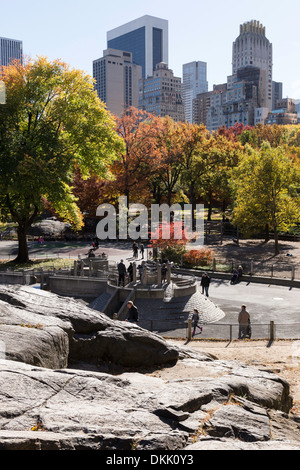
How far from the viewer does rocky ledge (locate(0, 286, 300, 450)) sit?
22.5 ft

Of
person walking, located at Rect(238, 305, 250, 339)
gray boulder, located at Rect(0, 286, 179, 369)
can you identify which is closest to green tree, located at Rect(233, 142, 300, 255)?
person walking, located at Rect(238, 305, 250, 339)

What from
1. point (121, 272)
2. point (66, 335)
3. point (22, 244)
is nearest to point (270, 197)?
point (121, 272)

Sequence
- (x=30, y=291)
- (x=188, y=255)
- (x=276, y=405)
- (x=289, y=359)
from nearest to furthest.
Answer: (x=276, y=405)
(x=30, y=291)
(x=289, y=359)
(x=188, y=255)

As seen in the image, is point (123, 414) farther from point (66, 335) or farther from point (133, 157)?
point (133, 157)

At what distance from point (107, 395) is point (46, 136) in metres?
28.4

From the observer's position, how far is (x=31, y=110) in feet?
115

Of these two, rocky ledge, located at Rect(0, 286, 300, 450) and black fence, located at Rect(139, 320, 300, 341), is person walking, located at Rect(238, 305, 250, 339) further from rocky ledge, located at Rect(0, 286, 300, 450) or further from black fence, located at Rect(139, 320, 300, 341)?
rocky ledge, located at Rect(0, 286, 300, 450)

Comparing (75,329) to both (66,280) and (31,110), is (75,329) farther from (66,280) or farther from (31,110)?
(31,110)

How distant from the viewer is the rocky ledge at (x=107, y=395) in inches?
270

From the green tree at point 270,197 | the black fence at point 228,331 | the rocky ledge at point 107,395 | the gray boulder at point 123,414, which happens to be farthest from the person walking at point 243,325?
the green tree at point 270,197

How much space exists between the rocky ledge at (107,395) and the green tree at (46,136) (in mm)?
20351

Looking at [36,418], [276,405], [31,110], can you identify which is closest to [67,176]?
[31,110]
